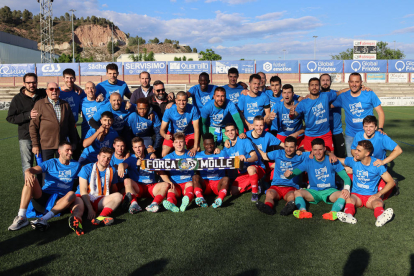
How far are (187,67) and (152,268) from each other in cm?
3012

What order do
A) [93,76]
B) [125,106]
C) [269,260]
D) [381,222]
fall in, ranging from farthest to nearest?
[93,76] → [125,106] → [381,222] → [269,260]

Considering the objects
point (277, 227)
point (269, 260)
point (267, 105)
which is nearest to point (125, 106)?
point (267, 105)

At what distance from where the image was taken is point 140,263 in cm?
337

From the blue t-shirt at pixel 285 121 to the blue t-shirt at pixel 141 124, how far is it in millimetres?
2455

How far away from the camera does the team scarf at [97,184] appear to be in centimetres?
481

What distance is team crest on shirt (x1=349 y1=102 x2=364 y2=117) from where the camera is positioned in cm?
600

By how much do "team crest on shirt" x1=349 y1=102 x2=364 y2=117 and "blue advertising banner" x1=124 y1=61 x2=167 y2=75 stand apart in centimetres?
2733

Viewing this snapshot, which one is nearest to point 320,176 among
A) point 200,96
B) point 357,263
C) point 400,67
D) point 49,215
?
point 357,263

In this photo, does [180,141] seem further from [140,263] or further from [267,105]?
[140,263]

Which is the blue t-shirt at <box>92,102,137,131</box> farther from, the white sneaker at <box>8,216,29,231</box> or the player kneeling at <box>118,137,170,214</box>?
the white sneaker at <box>8,216,29,231</box>

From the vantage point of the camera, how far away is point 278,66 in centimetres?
3234

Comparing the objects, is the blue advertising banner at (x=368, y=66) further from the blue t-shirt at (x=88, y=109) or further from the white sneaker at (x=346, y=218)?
the white sneaker at (x=346, y=218)

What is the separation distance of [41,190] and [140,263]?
2216 millimetres

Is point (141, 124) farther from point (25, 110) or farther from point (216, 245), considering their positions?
Answer: point (216, 245)
